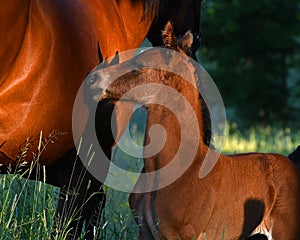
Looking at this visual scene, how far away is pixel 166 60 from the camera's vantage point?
486 centimetres

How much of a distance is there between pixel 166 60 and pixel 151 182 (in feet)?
2.12

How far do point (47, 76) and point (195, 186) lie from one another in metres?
0.99

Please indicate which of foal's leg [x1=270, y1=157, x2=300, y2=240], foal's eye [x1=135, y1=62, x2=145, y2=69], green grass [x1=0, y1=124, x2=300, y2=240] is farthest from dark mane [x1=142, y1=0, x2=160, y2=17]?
foal's leg [x1=270, y1=157, x2=300, y2=240]

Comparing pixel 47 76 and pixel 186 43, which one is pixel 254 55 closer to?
pixel 186 43

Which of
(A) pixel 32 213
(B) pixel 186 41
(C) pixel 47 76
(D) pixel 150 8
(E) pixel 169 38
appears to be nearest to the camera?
(C) pixel 47 76

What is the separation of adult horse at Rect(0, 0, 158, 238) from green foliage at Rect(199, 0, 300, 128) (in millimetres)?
15171

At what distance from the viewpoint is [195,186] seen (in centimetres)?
480

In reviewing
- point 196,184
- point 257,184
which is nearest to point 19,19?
point 196,184

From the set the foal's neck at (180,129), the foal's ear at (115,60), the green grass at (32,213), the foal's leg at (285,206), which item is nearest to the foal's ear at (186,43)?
the foal's neck at (180,129)

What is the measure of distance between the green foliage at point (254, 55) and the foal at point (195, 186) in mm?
14890

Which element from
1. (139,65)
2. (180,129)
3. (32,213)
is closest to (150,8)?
(139,65)

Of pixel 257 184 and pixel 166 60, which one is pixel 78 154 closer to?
pixel 166 60

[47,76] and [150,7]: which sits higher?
[47,76]

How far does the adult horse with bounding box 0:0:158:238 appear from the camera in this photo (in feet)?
14.1
